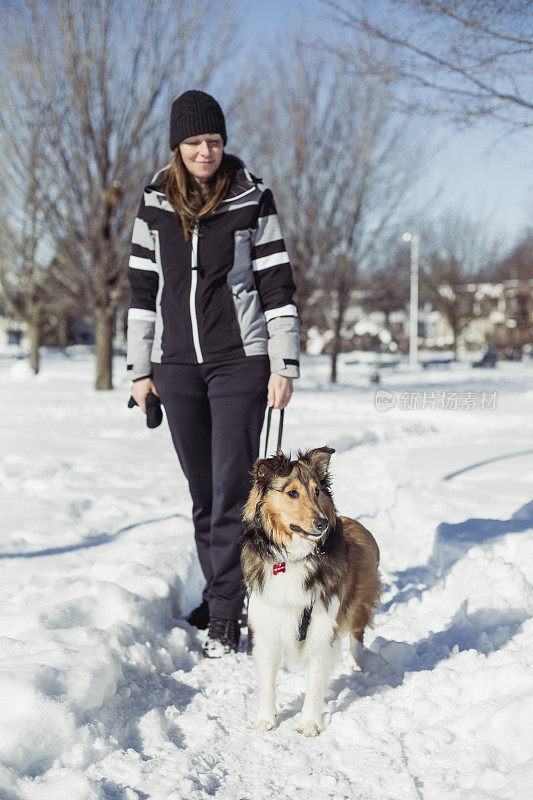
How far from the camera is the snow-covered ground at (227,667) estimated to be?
240 cm

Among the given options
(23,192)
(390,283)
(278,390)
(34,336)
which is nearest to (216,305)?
(278,390)

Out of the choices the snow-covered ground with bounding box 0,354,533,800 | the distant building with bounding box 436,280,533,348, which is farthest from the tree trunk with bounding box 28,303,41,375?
the distant building with bounding box 436,280,533,348

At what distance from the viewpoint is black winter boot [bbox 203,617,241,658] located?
11.7 feet

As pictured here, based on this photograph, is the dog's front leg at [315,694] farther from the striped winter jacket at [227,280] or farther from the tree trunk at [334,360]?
the tree trunk at [334,360]

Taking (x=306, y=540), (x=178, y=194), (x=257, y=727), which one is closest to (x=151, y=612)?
(x=257, y=727)

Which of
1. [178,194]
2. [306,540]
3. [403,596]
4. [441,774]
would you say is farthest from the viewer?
[403,596]

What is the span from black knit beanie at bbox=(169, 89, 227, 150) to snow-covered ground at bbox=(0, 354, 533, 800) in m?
2.40

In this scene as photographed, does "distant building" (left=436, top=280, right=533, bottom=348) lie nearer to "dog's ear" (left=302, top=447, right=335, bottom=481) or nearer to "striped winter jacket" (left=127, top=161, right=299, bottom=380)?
"striped winter jacket" (left=127, top=161, right=299, bottom=380)

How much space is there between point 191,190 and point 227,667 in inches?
94.2

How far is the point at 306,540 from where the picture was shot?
283 centimetres

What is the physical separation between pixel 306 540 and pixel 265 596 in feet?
0.99

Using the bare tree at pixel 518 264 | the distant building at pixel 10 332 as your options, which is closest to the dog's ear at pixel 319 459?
the bare tree at pixel 518 264

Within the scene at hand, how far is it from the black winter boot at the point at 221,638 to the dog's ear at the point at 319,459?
1195mm

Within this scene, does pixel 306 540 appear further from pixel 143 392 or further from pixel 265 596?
pixel 143 392
